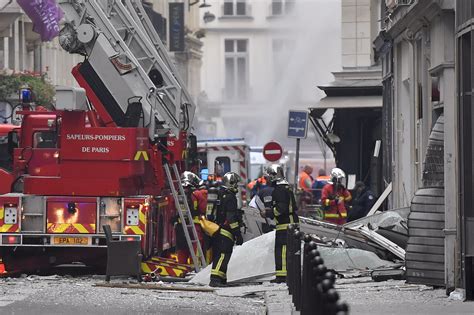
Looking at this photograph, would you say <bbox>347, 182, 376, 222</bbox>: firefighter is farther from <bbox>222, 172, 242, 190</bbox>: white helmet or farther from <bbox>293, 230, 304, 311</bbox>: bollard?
<bbox>293, 230, 304, 311</bbox>: bollard

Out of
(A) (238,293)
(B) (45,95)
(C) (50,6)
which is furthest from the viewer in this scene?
(B) (45,95)

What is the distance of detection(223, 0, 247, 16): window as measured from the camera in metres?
87.3

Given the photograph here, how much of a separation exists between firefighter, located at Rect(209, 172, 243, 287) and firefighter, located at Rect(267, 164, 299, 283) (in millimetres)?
497

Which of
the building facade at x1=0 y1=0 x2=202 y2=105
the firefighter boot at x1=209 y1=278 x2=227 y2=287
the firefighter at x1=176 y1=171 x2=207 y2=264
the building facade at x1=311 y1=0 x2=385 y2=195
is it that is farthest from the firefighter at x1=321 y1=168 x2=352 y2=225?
the building facade at x1=0 y1=0 x2=202 y2=105

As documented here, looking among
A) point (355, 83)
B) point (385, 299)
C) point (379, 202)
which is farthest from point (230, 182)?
point (355, 83)

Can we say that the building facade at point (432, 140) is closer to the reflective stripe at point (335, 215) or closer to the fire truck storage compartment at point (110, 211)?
the reflective stripe at point (335, 215)

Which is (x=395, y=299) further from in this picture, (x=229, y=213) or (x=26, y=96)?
(x=26, y=96)

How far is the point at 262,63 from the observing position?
76.2m

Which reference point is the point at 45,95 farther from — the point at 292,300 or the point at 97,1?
the point at 292,300

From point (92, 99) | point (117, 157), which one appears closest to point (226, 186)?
point (117, 157)

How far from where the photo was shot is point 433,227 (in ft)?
55.9

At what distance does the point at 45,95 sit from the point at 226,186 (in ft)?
78.6

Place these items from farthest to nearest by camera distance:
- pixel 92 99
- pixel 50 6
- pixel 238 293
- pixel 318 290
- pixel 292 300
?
1. pixel 50 6
2. pixel 92 99
3. pixel 238 293
4. pixel 292 300
5. pixel 318 290

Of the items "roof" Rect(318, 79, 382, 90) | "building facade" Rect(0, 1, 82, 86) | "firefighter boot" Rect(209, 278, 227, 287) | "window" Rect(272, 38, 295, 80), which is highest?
"window" Rect(272, 38, 295, 80)
